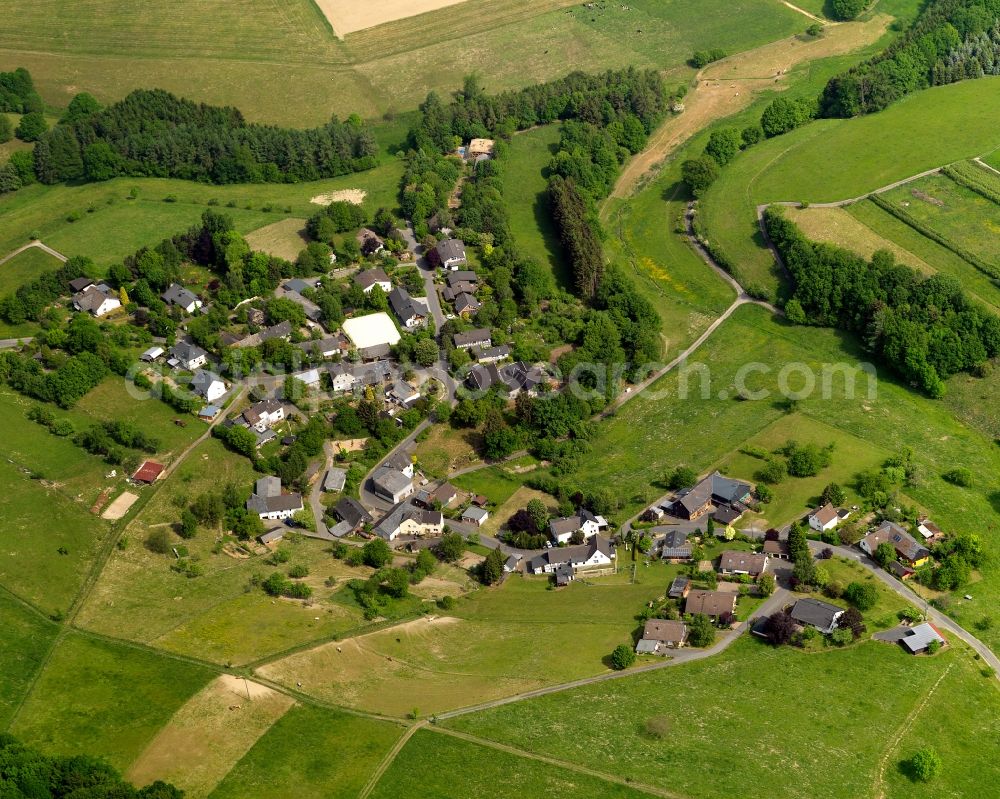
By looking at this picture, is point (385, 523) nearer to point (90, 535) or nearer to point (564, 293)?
point (90, 535)

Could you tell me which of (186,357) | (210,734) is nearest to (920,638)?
(210,734)

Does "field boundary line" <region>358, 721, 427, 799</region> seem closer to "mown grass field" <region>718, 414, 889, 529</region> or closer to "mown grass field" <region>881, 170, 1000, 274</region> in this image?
"mown grass field" <region>718, 414, 889, 529</region>

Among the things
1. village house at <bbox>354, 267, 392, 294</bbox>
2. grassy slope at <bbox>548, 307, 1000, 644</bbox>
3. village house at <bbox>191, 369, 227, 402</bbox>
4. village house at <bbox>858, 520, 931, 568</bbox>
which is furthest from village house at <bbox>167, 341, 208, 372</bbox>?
village house at <bbox>858, 520, 931, 568</bbox>

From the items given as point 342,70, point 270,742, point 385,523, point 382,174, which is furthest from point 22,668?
point 342,70

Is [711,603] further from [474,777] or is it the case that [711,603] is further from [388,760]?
[388,760]

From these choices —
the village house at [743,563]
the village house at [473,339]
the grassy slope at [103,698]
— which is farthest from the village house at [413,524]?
the village house at [473,339]

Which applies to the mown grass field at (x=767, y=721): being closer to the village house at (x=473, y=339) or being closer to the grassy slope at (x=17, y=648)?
the grassy slope at (x=17, y=648)
